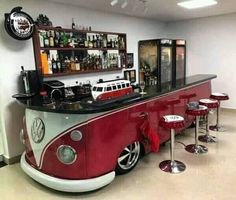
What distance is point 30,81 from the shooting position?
10.2 feet

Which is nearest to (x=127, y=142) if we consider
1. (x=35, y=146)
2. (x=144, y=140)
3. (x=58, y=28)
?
(x=144, y=140)

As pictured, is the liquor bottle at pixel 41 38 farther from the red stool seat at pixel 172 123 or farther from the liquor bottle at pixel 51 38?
the red stool seat at pixel 172 123

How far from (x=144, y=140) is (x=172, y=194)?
0.77m

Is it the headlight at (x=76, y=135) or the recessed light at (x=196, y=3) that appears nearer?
the headlight at (x=76, y=135)

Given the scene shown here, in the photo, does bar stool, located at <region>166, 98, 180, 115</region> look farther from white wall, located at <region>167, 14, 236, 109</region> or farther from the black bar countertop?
white wall, located at <region>167, 14, 236, 109</region>

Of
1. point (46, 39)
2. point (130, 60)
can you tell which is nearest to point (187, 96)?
point (130, 60)

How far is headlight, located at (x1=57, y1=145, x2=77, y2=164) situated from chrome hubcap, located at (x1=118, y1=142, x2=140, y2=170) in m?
0.63

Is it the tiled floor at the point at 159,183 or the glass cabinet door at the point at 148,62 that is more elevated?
the glass cabinet door at the point at 148,62

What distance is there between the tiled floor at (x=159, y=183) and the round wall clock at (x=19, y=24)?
1842 mm

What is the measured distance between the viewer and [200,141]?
3.85 meters

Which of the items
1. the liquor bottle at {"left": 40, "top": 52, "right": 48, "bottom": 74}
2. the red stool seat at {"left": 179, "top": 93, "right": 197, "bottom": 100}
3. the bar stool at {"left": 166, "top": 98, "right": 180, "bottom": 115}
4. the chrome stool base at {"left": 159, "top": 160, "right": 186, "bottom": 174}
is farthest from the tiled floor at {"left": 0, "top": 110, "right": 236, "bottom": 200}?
the liquor bottle at {"left": 40, "top": 52, "right": 48, "bottom": 74}

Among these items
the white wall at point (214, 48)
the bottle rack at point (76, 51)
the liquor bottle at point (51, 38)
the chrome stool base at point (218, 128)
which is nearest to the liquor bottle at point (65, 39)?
the bottle rack at point (76, 51)

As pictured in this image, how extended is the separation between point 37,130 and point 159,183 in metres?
1.55

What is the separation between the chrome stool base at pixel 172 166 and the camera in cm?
288
